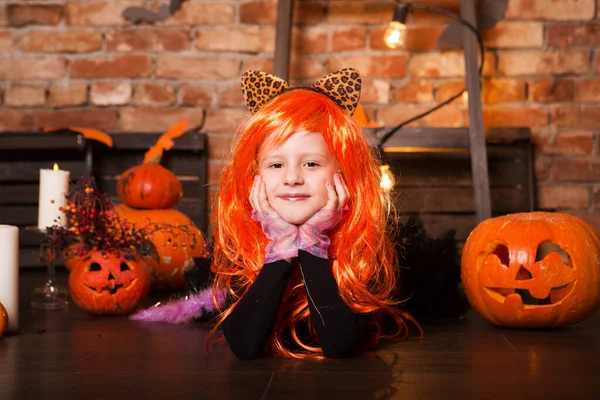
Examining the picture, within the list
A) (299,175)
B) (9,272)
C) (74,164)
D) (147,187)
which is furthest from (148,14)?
(299,175)

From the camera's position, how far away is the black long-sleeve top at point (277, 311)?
1.29 m

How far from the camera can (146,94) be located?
277 cm

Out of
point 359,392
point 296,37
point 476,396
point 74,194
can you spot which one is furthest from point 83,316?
point 296,37

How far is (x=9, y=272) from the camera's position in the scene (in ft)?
5.12

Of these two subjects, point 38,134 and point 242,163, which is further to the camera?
point 38,134

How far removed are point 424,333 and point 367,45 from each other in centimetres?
139

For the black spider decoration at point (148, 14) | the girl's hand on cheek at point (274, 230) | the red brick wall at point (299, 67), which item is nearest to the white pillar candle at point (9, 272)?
the girl's hand on cheek at point (274, 230)

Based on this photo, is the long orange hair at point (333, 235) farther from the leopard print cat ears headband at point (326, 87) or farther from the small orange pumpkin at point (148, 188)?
the small orange pumpkin at point (148, 188)

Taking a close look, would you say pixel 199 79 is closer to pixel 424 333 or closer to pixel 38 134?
pixel 38 134

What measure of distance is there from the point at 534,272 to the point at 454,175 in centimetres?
120

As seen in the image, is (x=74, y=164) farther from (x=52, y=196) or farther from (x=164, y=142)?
(x=52, y=196)

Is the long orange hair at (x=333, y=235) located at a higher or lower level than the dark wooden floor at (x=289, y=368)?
higher

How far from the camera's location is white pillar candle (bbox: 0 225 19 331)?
152 centimetres

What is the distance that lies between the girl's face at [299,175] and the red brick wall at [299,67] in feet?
4.70
